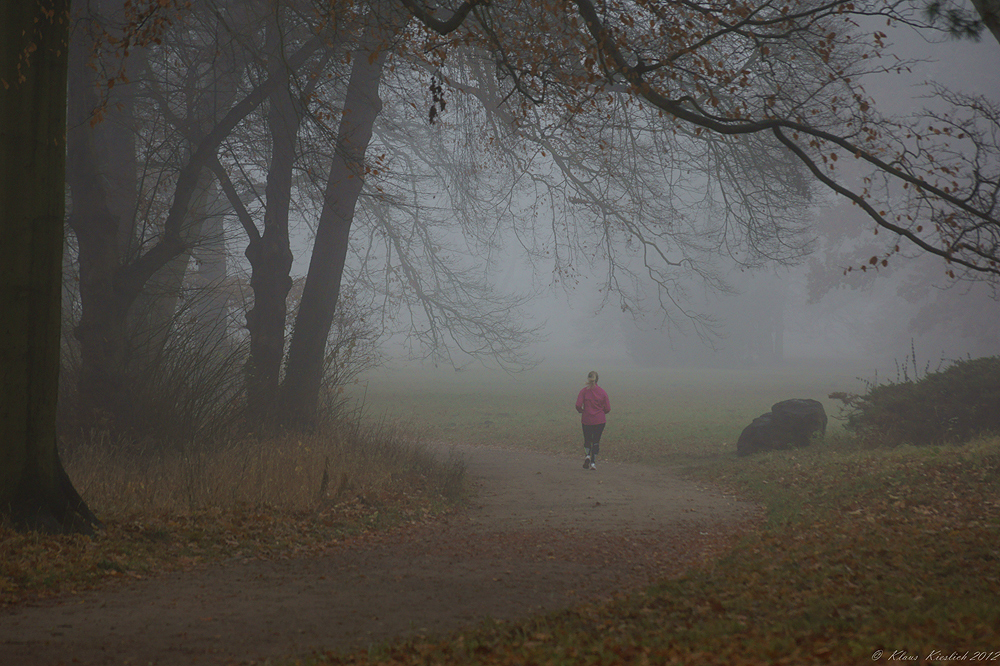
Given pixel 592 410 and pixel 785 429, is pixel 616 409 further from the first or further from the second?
pixel 592 410

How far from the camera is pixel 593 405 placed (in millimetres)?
14375

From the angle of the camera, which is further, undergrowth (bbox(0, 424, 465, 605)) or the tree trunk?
the tree trunk

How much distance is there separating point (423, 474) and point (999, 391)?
1102 cm

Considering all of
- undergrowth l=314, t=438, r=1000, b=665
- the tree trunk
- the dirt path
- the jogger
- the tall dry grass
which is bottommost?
the dirt path

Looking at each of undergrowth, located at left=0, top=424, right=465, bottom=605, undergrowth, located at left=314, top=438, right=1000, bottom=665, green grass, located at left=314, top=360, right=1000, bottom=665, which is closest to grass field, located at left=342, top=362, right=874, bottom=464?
undergrowth, located at left=0, top=424, right=465, bottom=605

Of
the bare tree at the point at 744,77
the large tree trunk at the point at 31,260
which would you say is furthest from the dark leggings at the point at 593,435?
the large tree trunk at the point at 31,260

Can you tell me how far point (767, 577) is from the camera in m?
5.72

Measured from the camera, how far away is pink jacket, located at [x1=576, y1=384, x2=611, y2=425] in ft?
47.1

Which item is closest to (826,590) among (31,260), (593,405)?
(31,260)

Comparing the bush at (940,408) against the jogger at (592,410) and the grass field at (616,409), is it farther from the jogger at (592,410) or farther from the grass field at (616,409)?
the jogger at (592,410)

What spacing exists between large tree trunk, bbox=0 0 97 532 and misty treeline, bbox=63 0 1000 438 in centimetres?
96

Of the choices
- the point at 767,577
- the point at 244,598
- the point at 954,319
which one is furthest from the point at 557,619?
the point at 954,319

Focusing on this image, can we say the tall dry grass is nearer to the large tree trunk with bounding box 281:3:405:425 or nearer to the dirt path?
the large tree trunk with bounding box 281:3:405:425

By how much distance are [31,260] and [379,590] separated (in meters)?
4.20
